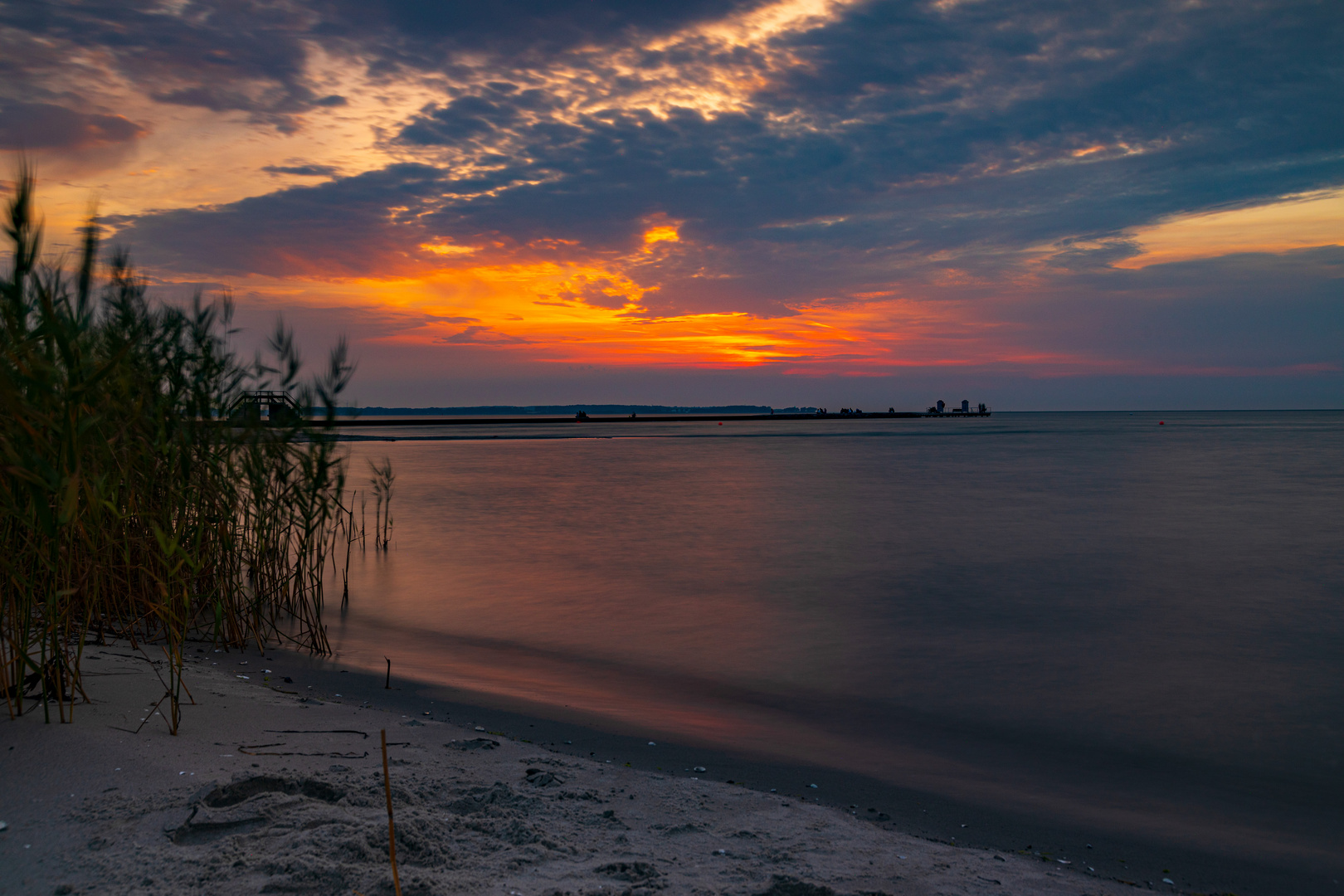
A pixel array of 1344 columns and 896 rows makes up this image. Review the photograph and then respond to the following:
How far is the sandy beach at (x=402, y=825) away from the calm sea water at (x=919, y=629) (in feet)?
4.01

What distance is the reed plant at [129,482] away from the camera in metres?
3.31

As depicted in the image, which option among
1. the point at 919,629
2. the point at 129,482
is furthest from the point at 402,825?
the point at 919,629

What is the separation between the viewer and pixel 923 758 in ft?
17.2

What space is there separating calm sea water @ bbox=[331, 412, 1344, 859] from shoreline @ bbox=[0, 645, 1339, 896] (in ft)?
1.44

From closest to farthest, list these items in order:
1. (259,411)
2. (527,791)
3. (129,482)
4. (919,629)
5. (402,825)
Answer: (402,825) < (527,791) < (129,482) < (259,411) < (919,629)

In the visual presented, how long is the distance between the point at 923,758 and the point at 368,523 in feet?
46.3

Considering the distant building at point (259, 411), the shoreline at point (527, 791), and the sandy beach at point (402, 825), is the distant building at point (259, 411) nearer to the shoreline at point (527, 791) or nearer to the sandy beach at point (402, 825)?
the shoreline at point (527, 791)

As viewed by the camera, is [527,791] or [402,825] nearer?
[402,825]

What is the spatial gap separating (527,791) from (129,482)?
11.0 feet

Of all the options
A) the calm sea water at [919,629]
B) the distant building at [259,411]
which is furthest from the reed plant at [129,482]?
the calm sea water at [919,629]

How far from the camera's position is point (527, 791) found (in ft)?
12.5

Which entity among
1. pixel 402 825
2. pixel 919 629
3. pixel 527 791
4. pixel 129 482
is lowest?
pixel 919 629

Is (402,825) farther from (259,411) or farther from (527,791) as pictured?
(259,411)

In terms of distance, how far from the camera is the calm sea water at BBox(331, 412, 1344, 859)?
547 centimetres
